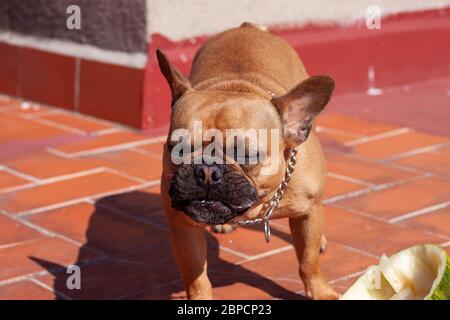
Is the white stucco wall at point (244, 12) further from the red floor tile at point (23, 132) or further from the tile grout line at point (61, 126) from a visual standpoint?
the red floor tile at point (23, 132)

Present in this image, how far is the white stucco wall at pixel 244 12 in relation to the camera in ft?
20.1

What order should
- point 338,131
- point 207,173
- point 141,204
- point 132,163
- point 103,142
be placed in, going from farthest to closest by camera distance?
1. point 338,131
2. point 103,142
3. point 132,163
4. point 141,204
5. point 207,173

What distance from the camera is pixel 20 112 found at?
21.9 ft

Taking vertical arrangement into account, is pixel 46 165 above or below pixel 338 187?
below

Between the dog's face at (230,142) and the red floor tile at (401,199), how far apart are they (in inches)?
65.8

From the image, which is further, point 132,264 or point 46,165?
point 46,165

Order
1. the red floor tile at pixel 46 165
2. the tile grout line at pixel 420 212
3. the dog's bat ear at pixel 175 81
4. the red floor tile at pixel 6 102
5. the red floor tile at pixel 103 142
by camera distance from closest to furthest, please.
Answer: the dog's bat ear at pixel 175 81 → the tile grout line at pixel 420 212 → the red floor tile at pixel 46 165 → the red floor tile at pixel 103 142 → the red floor tile at pixel 6 102

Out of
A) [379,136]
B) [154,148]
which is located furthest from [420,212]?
[154,148]

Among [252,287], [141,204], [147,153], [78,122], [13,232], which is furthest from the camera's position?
[78,122]

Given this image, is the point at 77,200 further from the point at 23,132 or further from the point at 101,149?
the point at 23,132

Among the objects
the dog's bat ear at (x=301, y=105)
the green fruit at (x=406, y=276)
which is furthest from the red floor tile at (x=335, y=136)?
the green fruit at (x=406, y=276)

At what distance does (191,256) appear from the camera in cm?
350

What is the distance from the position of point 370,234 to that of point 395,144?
1.63 metres

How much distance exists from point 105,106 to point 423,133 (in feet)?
7.58
